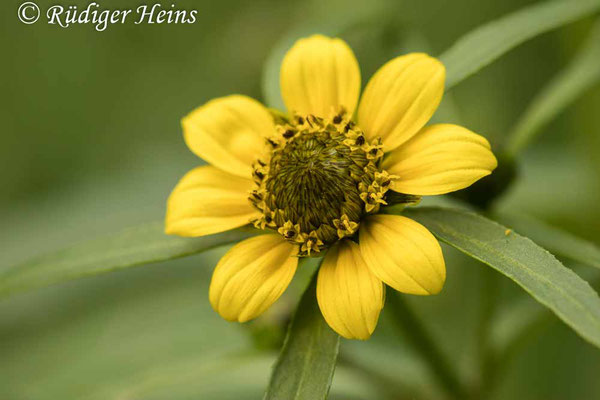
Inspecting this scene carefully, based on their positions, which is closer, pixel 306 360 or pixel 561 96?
pixel 306 360

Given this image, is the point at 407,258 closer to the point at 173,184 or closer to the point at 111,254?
the point at 111,254

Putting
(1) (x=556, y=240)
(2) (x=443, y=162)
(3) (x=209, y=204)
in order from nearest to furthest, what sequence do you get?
1. (2) (x=443, y=162)
2. (3) (x=209, y=204)
3. (1) (x=556, y=240)

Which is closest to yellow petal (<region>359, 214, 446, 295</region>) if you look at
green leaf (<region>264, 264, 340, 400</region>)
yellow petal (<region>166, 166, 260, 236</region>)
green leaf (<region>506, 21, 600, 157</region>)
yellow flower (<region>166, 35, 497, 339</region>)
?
yellow flower (<region>166, 35, 497, 339</region>)

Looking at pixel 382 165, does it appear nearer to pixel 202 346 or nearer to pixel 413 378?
pixel 413 378

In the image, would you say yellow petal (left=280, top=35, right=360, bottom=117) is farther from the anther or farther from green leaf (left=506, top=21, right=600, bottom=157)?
green leaf (left=506, top=21, right=600, bottom=157)

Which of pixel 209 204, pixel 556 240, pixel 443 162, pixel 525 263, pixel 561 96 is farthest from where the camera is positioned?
pixel 561 96

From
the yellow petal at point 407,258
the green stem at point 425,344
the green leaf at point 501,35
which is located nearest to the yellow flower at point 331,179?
the yellow petal at point 407,258

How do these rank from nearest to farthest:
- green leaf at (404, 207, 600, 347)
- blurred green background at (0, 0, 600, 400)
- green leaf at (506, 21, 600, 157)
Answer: green leaf at (404, 207, 600, 347) < green leaf at (506, 21, 600, 157) < blurred green background at (0, 0, 600, 400)

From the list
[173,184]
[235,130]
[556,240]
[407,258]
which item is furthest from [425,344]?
[173,184]
